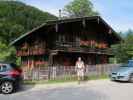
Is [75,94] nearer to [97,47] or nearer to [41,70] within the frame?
[41,70]

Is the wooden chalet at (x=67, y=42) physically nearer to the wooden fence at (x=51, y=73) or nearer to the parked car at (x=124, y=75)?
the wooden fence at (x=51, y=73)

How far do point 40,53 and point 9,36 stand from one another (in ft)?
76.3

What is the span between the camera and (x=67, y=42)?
3200cm

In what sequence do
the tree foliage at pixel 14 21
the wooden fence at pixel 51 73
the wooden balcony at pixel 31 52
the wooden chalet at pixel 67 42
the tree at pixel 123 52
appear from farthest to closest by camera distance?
the tree at pixel 123 52 < the tree foliage at pixel 14 21 < the wooden balcony at pixel 31 52 < the wooden chalet at pixel 67 42 < the wooden fence at pixel 51 73

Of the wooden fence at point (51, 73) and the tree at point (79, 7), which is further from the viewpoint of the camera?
the tree at point (79, 7)

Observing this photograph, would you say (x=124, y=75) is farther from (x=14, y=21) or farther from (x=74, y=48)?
(x=14, y=21)

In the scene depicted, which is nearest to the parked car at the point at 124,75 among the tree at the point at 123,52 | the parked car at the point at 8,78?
the parked car at the point at 8,78

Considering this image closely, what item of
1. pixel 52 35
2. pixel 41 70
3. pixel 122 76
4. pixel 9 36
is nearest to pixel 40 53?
pixel 52 35

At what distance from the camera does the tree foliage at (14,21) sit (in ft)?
143

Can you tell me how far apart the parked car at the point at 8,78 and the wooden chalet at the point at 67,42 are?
13.0m

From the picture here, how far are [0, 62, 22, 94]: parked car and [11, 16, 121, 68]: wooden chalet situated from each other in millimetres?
12978

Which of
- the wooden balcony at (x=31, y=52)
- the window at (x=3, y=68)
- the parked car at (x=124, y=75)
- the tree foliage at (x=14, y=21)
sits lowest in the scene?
the parked car at (x=124, y=75)

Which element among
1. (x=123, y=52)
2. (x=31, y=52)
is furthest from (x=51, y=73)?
(x=123, y=52)

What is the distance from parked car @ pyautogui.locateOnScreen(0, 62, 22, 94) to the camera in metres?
16.1
